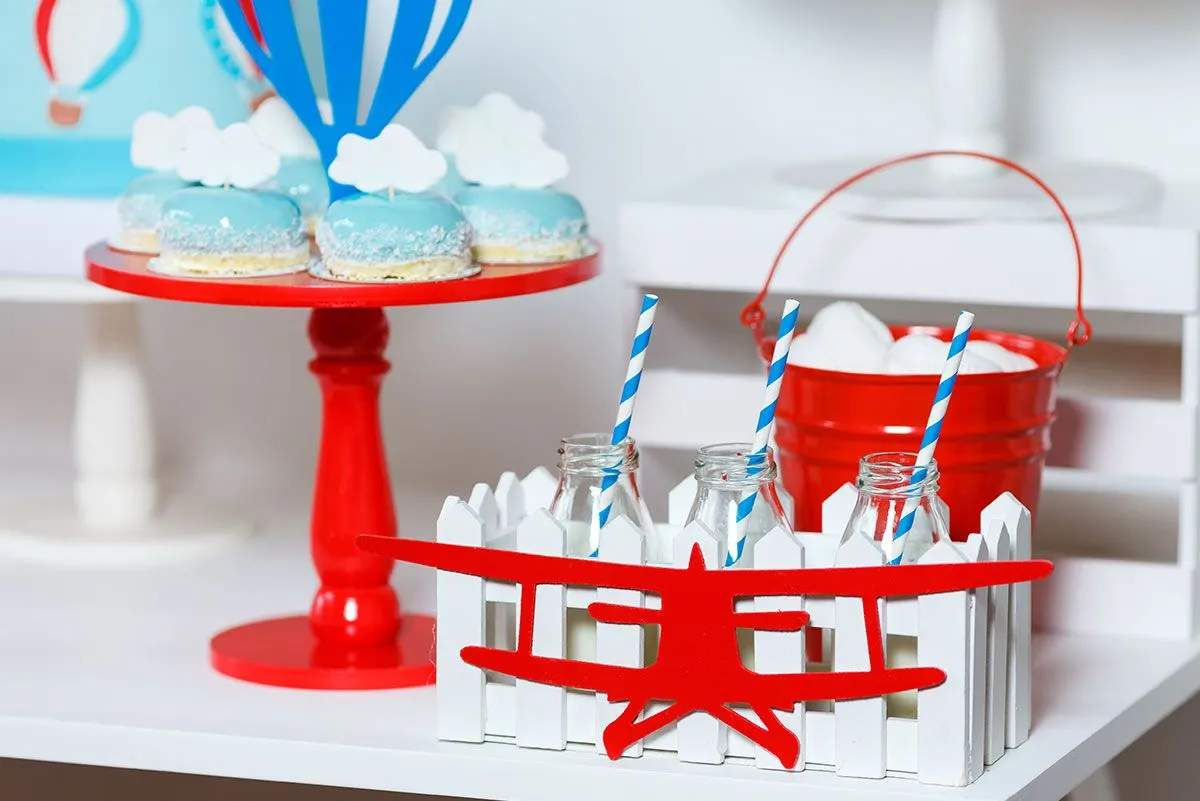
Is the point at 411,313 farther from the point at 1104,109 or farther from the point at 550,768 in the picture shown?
the point at 550,768

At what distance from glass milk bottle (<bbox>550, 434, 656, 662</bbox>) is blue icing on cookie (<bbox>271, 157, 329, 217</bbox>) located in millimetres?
282

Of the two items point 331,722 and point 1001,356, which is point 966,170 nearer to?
point 1001,356

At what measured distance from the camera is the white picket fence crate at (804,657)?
35.3 inches

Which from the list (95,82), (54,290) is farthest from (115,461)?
(95,82)

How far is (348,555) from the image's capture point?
1134 millimetres

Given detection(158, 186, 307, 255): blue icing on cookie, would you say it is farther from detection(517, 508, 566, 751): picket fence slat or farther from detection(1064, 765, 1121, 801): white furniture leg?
detection(1064, 765, 1121, 801): white furniture leg

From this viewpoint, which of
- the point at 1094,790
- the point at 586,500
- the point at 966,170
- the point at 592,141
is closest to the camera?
the point at 586,500

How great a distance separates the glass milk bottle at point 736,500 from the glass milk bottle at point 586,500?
4cm

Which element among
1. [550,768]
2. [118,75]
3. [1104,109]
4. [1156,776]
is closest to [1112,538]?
[1156,776]

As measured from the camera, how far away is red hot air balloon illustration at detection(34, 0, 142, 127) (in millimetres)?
1517

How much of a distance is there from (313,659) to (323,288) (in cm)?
25

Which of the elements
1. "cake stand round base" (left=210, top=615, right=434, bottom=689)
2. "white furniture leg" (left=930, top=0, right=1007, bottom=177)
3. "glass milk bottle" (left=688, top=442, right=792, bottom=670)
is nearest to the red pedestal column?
"cake stand round base" (left=210, top=615, right=434, bottom=689)

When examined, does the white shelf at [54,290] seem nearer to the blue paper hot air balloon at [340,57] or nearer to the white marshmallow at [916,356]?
the blue paper hot air balloon at [340,57]

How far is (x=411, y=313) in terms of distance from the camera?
171 cm
